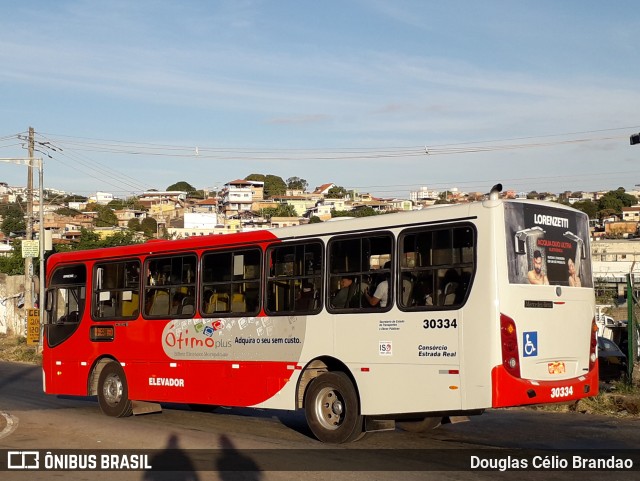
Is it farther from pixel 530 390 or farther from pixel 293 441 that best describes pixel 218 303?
pixel 530 390

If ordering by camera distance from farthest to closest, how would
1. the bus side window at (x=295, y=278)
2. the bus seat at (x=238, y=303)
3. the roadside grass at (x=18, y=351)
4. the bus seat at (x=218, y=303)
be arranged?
the roadside grass at (x=18, y=351) → the bus seat at (x=218, y=303) → the bus seat at (x=238, y=303) → the bus side window at (x=295, y=278)

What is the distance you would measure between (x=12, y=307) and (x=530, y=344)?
1501 inches

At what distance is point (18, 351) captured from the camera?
116ft

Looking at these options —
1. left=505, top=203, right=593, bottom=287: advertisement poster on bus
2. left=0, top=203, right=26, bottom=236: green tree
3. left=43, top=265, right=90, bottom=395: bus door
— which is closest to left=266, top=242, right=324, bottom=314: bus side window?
left=505, top=203, right=593, bottom=287: advertisement poster on bus

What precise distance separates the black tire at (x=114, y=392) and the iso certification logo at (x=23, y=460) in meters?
4.10

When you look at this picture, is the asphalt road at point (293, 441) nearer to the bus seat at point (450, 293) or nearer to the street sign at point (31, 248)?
the bus seat at point (450, 293)

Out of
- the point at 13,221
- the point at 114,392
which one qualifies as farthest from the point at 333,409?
the point at 13,221

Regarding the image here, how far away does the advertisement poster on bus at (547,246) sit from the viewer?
10672 mm

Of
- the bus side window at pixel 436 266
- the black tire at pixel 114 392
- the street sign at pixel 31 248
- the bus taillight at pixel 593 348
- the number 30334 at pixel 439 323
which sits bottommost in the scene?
the black tire at pixel 114 392

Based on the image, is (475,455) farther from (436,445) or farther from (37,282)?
(37,282)

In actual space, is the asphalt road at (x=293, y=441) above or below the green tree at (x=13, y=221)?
below

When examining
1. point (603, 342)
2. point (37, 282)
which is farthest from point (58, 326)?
point (37, 282)

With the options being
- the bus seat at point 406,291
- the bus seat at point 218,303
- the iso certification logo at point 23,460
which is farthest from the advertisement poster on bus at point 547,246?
the iso certification logo at point 23,460

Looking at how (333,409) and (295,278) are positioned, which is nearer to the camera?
(333,409)
